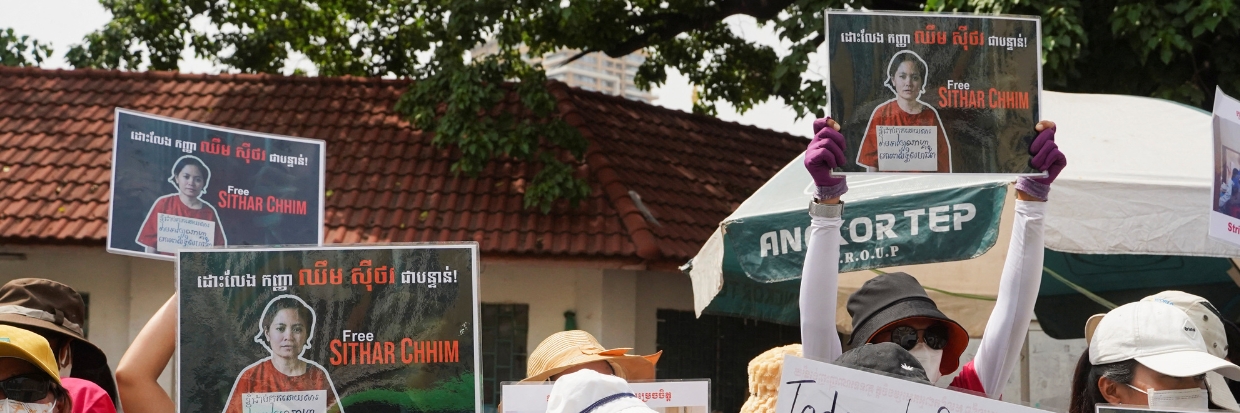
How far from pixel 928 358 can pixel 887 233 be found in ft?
3.92

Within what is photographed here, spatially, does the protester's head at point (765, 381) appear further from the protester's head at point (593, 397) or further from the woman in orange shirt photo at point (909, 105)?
the protester's head at point (593, 397)

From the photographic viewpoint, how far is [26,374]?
119 inches

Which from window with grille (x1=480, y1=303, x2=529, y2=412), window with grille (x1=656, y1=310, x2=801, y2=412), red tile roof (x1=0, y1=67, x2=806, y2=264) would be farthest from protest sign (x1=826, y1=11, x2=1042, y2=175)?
window with grille (x1=656, y1=310, x2=801, y2=412)

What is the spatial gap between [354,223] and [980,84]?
22.2ft

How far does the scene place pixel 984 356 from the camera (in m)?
3.22

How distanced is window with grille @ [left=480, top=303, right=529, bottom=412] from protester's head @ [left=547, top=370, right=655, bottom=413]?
7.47m

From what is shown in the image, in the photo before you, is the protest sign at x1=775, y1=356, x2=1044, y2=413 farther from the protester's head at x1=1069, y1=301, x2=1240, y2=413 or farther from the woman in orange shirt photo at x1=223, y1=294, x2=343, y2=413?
the woman in orange shirt photo at x1=223, y1=294, x2=343, y2=413

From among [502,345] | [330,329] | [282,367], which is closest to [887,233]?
[330,329]

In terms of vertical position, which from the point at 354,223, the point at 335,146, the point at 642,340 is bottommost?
the point at 642,340

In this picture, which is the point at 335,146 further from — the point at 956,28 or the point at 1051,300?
the point at 956,28

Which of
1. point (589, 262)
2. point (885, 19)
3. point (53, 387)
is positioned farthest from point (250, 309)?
point (589, 262)

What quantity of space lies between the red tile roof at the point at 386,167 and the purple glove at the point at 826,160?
6049 mm

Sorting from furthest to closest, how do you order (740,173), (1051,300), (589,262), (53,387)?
(740,173) < (589,262) < (1051,300) < (53,387)

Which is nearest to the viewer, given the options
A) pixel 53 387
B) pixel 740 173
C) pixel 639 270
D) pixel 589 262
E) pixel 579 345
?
pixel 53 387
